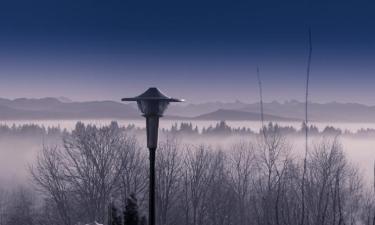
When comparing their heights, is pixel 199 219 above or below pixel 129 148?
below

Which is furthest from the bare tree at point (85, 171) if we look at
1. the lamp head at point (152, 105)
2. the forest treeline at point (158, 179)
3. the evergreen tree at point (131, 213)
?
the lamp head at point (152, 105)

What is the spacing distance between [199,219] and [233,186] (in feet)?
22.0

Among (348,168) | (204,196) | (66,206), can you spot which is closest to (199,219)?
(204,196)

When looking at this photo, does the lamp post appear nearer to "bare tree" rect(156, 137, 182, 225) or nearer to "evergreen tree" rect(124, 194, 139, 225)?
"evergreen tree" rect(124, 194, 139, 225)

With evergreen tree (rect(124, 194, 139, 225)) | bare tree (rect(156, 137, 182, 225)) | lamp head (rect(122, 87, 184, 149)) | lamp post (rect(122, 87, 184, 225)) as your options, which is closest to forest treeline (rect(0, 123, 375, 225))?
bare tree (rect(156, 137, 182, 225))

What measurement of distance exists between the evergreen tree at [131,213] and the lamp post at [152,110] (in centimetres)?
218

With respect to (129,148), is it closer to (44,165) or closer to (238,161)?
(44,165)

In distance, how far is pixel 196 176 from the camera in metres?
47.7

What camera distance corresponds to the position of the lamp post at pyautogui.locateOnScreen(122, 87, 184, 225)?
27.5 ft

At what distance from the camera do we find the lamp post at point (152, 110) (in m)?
8.39

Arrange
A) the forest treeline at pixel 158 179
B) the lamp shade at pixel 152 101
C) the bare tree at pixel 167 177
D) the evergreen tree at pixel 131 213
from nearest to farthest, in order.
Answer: the lamp shade at pixel 152 101 < the evergreen tree at pixel 131 213 < the forest treeline at pixel 158 179 < the bare tree at pixel 167 177

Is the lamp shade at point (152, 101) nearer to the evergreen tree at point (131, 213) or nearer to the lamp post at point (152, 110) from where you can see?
the lamp post at point (152, 110)

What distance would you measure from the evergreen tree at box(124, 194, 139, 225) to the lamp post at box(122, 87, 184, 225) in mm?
2177

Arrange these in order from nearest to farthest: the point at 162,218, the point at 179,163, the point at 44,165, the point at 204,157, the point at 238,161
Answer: the point at 162,218, the point at 44,165, the point at 179,163, the point at 204,157, the point at 238,161
